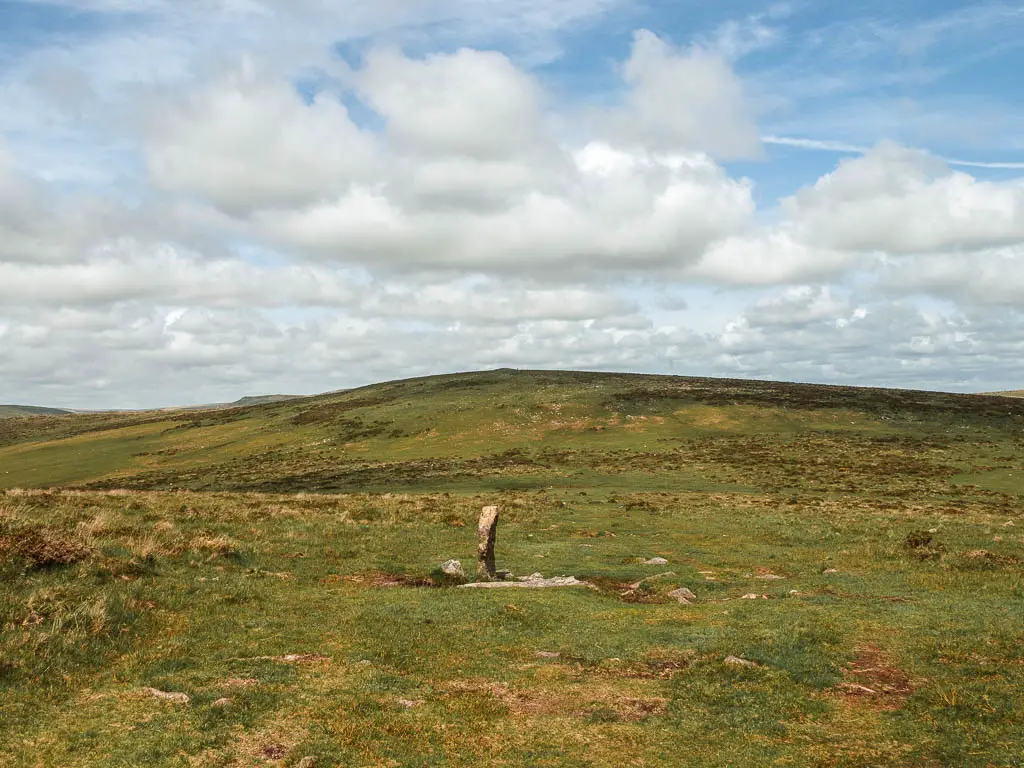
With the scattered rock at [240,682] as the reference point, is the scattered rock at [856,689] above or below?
below

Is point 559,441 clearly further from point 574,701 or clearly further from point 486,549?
point 574,701

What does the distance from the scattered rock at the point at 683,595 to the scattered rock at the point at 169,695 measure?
1428 centimetres

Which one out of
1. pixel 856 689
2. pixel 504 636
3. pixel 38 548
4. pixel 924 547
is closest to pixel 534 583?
pixel 504 636

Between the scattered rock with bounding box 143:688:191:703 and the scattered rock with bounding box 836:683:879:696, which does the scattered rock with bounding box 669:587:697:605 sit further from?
the scattered rock with bounding box 143:688:191:703

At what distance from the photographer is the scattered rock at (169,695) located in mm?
12039

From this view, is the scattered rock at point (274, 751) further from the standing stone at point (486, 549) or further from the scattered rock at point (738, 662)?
the standing stone at point (486, 549)

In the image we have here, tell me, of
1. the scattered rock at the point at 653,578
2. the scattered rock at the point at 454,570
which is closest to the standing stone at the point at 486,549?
the scattered rock at the point at 454,570

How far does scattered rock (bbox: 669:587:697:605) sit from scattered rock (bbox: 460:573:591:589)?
2.92m

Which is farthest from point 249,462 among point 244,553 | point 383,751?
point 383,751

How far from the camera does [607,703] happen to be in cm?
1290

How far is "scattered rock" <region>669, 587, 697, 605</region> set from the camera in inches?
819

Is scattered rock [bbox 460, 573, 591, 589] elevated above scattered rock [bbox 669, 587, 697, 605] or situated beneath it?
elevated above

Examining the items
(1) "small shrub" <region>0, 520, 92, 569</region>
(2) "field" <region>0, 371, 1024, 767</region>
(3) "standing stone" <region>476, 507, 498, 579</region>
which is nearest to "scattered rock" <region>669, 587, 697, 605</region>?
(2) "field" <region>0, 371, 1024, 767</region>

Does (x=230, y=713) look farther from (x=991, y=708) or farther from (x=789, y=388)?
(x=789, y=388)
